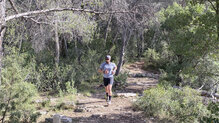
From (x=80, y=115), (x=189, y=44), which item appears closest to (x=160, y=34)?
(x=189, y=44)

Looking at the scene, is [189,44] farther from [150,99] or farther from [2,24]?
[2,24]

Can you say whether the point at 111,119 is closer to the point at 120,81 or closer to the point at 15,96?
the point at 15,96

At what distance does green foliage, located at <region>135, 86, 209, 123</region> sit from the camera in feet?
17.7

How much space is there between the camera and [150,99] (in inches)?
234

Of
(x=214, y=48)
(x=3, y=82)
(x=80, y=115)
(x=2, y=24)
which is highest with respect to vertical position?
(x=2, y=24)

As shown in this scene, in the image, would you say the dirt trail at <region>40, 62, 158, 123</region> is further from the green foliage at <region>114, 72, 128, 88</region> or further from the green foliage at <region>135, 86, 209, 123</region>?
the green foliage at <region>114, 72, 128, 88</region>

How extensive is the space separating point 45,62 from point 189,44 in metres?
7.15

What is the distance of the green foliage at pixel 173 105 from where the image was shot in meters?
5.41

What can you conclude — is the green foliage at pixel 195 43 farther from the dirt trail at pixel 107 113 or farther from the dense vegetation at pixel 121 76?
the dirt trail at pixel 107 113

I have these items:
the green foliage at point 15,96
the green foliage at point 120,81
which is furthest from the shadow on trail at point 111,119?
the green foliage at point 120,81

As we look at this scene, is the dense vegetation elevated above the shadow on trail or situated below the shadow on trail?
above

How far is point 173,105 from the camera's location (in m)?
5.67

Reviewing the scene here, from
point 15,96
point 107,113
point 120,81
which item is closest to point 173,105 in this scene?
point 107,113

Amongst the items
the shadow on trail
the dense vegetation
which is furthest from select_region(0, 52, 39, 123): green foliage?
the shadow on trail
